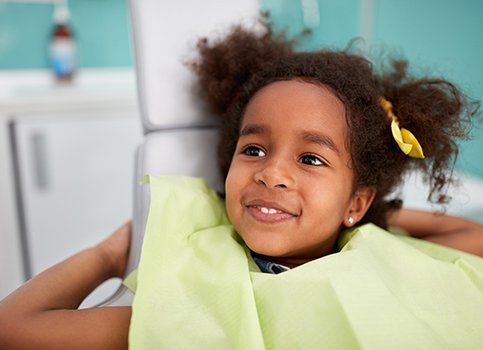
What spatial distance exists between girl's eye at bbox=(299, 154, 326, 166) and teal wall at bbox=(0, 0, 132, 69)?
60.0 inches

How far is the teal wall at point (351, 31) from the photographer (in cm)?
115

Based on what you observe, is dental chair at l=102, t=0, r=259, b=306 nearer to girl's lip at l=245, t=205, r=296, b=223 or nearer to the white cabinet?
girl's lip at l=245, t=205, r=296, b=223

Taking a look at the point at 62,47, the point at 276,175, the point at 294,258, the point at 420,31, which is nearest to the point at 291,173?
the point at 276,175

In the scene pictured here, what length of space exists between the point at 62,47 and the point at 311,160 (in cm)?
146

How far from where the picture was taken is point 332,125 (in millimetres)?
763

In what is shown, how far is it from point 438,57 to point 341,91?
59 cm

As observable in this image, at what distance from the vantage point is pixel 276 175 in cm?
71

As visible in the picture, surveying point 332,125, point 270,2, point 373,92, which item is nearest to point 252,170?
point 332,125

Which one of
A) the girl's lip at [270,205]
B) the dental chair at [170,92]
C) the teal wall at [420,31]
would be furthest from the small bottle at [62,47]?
the girl's lip at [270,205]

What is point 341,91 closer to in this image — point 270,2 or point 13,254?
point 270,2

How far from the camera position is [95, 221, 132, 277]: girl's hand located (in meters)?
0.84

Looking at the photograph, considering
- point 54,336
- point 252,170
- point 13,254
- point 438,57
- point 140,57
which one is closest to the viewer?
point 54,336

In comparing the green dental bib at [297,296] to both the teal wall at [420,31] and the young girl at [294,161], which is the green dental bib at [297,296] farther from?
the teal wall at [420,31]

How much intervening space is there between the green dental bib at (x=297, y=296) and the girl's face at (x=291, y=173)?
0.05m
